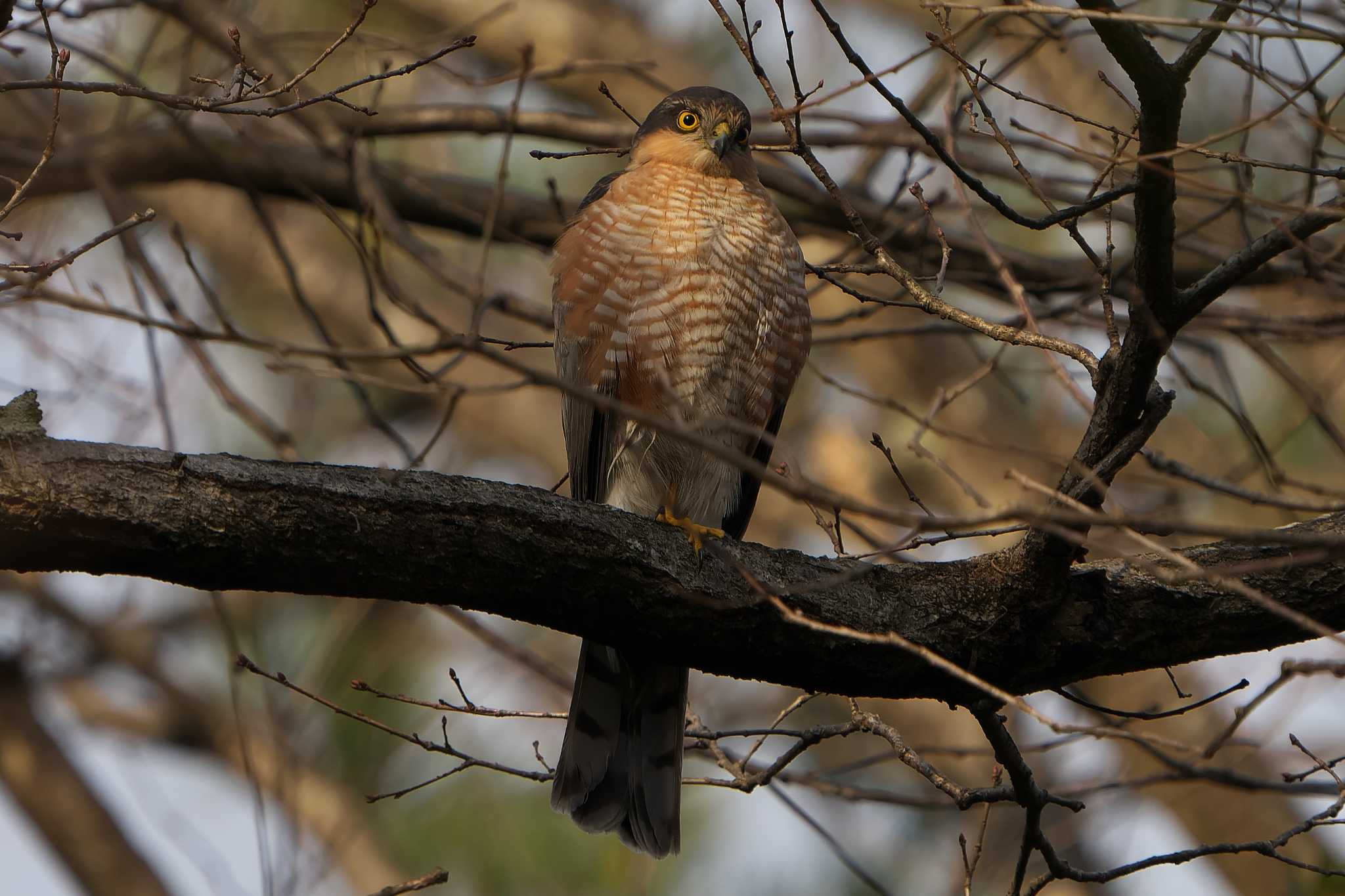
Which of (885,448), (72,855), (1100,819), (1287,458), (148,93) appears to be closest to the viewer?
(148,93)

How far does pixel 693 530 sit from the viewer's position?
138 inches

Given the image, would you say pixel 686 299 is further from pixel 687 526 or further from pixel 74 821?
pixel 74 821

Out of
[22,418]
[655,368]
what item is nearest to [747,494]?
[655,368]

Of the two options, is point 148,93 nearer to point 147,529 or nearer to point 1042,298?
point 147,529

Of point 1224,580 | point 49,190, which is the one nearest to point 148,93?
point 1224,580

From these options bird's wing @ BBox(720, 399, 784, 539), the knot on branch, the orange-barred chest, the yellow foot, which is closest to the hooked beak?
the orange-barred chest

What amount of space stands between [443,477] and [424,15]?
312 inches

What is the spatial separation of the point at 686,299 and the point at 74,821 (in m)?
4.22

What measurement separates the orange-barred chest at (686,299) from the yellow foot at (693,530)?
0.36m

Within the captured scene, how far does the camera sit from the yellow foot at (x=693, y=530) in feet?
11.1

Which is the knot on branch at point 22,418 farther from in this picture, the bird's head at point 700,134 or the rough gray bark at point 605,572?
the bird's head at point 700,134

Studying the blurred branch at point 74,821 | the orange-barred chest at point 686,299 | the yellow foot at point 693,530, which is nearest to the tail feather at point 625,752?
the yellow foot at point 693,530

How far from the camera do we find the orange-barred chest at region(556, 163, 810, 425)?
14.0 ft

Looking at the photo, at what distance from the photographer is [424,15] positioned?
32.8 ft
